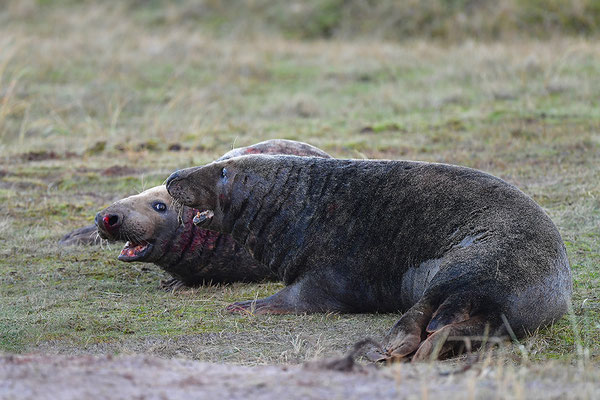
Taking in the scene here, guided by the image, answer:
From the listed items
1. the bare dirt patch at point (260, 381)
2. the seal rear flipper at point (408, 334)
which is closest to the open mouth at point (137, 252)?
the seal rear flipper at point (408, 334)

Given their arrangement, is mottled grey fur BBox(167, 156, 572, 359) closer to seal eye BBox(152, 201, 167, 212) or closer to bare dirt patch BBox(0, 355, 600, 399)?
seal eye BBox(152, 201, 167, 212)

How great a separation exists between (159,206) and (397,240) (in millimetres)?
2307

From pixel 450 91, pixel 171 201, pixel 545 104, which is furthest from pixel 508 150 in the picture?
pixel 171 201

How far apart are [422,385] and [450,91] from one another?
1149 cm

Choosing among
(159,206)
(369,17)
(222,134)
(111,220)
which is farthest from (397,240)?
(369,17)

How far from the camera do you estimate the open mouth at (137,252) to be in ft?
24.3

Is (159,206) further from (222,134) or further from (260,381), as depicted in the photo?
(222,134)

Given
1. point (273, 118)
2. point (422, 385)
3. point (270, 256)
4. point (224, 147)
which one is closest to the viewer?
point (422, 385)

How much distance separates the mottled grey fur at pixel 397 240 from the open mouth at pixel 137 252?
90 cm

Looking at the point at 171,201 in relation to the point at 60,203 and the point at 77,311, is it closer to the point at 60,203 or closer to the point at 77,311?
the point at 77,311

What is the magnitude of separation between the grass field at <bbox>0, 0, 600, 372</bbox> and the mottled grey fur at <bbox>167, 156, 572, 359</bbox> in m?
0.23

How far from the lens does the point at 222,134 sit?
1302cm

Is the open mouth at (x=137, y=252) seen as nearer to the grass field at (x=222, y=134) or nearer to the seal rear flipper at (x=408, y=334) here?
the grass field at (x=222, y=134)

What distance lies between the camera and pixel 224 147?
39.9 ft
